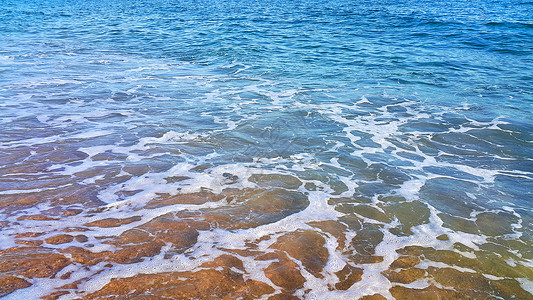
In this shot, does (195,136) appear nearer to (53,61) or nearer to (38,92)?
(38,92)

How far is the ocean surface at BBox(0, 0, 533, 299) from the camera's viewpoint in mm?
4188

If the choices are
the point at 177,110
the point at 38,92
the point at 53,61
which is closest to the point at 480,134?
the point at 177,110

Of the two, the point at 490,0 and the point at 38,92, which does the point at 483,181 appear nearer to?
the point at 38,92

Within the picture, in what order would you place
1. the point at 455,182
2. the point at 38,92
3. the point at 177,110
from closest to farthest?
the point at 455,182 < the point at 177,110 < the point at 38,92

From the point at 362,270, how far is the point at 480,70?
1110 cm

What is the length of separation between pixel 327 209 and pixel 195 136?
3.29 metres

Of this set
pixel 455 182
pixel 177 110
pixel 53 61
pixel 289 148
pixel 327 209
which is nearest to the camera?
pixel 327 209

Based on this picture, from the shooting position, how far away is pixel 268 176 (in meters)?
6.32

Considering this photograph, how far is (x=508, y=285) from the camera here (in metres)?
4.20

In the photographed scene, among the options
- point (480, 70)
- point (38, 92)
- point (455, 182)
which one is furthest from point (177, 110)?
point (480, 70)

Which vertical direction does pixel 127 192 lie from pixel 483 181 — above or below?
above

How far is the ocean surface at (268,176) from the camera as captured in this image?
4188mm

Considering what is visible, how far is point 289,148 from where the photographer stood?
745 centimetres

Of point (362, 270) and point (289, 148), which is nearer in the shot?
point (362, 270)
